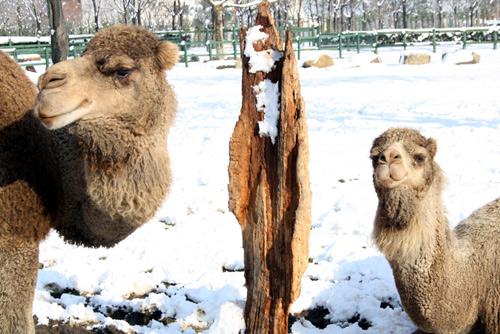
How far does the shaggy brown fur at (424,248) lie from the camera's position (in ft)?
13.7

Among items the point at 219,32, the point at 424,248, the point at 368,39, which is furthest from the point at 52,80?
the point at 368,39

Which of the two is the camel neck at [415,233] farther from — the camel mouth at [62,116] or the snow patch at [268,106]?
the camel mouth at [62,116]

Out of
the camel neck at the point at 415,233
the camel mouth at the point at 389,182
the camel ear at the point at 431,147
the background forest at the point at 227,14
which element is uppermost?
the background forest at the point at 227,14

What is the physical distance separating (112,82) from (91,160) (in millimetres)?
466

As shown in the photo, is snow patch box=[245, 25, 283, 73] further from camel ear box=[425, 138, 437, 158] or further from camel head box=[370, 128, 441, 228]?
camel ear box=[425, 138, 437, 158]

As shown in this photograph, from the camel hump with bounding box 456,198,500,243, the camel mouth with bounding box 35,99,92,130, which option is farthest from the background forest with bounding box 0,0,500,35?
the camel mouth with bounding box 35,99,92,130

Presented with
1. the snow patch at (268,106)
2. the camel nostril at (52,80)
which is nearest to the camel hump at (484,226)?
the snow patch at (268,106)

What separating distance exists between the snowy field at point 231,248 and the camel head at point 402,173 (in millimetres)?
1404

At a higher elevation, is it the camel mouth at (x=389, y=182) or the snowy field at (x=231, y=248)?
the camel mouth at (x=389, y=182)

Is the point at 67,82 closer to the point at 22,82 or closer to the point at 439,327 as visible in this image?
the point at 22,82

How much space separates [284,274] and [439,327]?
1337 millimetres

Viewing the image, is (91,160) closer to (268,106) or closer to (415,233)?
(268,106)

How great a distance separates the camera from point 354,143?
417 inches

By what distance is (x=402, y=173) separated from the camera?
13.3ft
